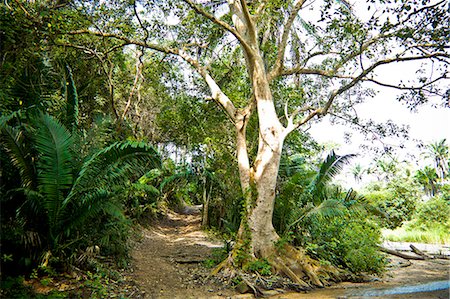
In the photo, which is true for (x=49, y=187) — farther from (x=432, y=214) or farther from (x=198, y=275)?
(x=432, y=214)

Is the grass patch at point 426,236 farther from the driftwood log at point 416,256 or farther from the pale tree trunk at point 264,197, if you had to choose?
the pale tree trunk at point 264,197

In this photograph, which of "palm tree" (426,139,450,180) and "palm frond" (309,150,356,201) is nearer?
"palm frond" (309,150,356,201)

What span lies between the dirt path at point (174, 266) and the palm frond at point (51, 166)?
2070 mm

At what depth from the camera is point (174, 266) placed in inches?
288

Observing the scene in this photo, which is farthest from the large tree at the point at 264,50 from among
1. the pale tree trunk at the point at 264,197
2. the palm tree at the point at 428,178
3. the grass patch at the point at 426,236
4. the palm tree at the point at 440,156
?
the palm tree at the point at 440,156

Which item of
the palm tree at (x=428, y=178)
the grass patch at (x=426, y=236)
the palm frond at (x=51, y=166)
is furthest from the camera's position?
the palm tree at (x=428, y=178)

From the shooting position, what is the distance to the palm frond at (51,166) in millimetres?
4312

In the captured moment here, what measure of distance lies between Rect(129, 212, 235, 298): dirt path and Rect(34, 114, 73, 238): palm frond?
2.07m

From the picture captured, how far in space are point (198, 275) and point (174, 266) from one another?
0.99 meters

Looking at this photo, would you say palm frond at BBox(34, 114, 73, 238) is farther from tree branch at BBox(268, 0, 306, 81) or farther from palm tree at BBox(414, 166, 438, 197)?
palm tree at BBox(414, 166, 438, 197)

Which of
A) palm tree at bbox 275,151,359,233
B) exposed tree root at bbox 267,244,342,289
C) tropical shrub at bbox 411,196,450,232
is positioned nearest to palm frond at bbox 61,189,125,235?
exposed tree root at bbox 267,244,342,289

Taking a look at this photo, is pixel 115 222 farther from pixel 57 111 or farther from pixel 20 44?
pixel 20 44

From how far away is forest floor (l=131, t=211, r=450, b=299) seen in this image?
5.45 metres

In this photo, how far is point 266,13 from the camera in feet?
28.9
